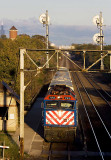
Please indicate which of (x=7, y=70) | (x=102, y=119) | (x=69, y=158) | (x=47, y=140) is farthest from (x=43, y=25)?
(x=69, y=158)

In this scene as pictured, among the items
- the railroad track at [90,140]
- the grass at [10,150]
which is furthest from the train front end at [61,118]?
the grass at [10,150]

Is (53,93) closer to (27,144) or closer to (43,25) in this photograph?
(27,144)

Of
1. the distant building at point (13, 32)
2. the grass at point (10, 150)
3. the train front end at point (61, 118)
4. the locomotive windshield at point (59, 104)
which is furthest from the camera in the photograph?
the distant building at point (13, 32)

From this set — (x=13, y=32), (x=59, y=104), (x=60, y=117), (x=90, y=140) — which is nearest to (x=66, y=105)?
(x=59, y=104)

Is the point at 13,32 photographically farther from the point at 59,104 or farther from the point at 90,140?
the point at 59,104

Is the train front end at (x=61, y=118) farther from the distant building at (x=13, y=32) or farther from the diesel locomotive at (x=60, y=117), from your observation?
the distant building at (x=13, y=32)

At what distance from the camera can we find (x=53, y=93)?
19750mm

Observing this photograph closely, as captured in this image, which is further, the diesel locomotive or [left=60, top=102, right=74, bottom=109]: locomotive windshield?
[left=60, top=102, right=74, bottom=109]: locomotive windshield

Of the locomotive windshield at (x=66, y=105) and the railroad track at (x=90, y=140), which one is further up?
the locomotive windshield at (x=66, y=105)

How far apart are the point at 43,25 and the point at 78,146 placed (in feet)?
96.1

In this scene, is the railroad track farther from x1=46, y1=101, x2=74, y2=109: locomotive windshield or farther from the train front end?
x1=46, y1=101, x2=74, y2=109: locomotive windshield

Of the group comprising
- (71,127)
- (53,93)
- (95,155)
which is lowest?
(95,155)

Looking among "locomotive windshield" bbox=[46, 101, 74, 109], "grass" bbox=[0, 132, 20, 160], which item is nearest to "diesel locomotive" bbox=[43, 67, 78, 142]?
"locomotive windshield" bbox=[46, 101, 74, 109]

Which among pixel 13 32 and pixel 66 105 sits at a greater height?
pixel 13 32
